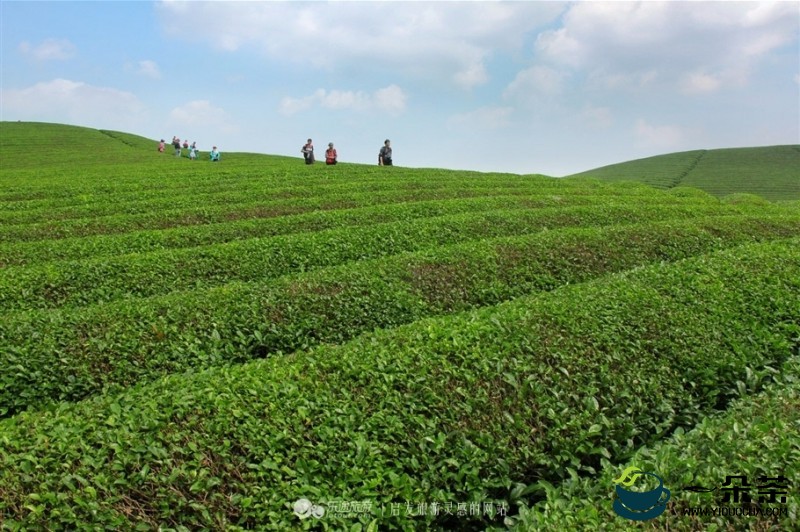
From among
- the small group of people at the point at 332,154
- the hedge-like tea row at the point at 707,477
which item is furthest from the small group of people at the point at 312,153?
the hedge-like tea row at the point at 707,477

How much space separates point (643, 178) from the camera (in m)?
72.8

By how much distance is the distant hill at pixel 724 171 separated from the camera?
6453 centimetres

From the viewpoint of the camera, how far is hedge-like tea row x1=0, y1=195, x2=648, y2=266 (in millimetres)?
17734

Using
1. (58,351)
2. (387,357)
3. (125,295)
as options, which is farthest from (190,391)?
(125,295)

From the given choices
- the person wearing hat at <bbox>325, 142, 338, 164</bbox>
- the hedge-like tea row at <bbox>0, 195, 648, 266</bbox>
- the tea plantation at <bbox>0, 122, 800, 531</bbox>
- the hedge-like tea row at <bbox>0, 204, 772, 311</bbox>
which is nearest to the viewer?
the tea plantation at <bbox>0, 122, 800, 531</bbox>

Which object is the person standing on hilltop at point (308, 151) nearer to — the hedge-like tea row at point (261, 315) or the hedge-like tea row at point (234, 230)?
the hedge-like tea row at point (234, 230)

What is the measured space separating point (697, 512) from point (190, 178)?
1370 inches

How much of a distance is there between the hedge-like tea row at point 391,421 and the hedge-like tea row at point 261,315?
2197 mm

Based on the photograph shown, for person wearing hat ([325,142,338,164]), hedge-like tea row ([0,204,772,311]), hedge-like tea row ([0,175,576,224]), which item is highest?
person wearing hat ([325,142,338,164])

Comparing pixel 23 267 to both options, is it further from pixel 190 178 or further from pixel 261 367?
pixel 190 178

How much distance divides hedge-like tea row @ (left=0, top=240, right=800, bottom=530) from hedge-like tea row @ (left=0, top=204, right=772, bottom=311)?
6.90 m

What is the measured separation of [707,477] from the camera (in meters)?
5.93

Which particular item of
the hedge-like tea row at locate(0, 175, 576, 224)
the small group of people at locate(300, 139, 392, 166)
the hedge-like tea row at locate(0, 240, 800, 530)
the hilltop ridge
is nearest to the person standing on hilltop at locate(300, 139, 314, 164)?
the small group of people at locate(300, 139, 392, 166)

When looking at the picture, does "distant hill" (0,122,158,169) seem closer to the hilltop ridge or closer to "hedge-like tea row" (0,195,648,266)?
the hilltop ridge
